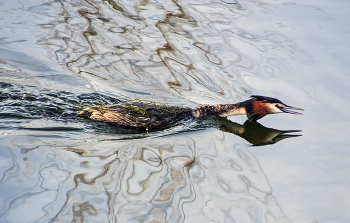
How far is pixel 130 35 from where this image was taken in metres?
9.38

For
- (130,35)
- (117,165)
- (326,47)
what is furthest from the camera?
(130,35)

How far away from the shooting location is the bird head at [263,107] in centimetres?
656

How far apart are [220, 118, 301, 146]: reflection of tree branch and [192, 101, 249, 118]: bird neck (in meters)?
0.16

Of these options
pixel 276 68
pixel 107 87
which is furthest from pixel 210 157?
pixel 276 68

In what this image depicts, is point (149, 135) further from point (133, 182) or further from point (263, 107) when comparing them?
point (263, 107)

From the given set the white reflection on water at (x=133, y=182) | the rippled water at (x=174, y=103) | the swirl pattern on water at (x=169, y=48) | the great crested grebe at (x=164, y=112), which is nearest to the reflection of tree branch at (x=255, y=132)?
the rippled water at (x=174, y=103)

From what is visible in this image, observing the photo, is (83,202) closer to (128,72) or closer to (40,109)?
(40,109)

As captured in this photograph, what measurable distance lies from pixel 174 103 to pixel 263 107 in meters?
1.57

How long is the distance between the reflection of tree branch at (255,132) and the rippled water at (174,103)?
3 centimetres

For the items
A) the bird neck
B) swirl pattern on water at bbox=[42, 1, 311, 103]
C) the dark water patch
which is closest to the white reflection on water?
the dark water patch

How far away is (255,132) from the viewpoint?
A: 6.62 meters

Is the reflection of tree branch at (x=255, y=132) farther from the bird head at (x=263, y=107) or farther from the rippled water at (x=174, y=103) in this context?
the bird head at (x=263, y=107)

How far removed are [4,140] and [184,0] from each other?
280 inches

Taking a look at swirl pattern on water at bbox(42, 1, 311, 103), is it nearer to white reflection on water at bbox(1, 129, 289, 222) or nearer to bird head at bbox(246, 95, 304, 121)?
bird head at bbox(246, 95, 304, 121)
